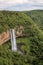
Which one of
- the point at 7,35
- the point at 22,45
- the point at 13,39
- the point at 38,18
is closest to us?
the point at 22,45

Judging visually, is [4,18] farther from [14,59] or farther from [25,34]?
[14,59]

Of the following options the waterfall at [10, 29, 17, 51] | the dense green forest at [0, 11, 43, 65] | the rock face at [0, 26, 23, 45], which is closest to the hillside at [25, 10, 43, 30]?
the dense green forest at [0, 11, 43, 65]

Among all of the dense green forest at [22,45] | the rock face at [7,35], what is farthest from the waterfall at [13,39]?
the rock face at [7,35]

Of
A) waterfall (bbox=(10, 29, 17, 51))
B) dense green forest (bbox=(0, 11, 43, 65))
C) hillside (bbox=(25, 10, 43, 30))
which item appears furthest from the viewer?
hillside (bbox=(25, 10, 43, 30))

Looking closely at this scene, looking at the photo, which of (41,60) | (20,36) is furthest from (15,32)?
(41,60)

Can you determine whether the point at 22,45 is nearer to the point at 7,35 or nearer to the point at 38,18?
the point at 7,35

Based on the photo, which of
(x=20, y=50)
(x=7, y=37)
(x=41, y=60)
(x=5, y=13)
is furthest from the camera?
(x=5, y=13)

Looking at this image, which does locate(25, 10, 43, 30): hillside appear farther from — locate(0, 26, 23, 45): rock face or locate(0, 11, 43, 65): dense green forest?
locate(0, 26, 23, 45): rock face

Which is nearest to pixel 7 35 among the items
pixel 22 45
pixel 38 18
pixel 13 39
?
pixel 13 39
